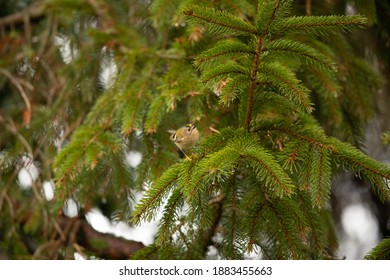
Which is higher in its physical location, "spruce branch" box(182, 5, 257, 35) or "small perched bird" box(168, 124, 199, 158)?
"spruce branch" box(182, 5, 257, 35)

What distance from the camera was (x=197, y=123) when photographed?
78.7 inches

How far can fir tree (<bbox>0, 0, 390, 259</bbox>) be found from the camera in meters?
1.36

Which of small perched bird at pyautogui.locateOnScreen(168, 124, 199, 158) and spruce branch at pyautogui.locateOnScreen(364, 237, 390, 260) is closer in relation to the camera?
spruce branch at pyautogui.locateOnScreen(364, 237, 390, 260)

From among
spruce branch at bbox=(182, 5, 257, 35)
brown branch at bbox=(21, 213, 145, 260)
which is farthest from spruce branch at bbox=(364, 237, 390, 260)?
brown branch at bbox=(21, 213, 145, 260)

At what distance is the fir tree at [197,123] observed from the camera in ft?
4.46

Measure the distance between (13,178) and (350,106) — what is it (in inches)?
72.9

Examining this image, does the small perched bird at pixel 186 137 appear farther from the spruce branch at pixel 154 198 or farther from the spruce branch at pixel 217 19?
the spruce branch at pixel 217 19

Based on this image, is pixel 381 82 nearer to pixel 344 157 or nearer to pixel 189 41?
pixel 189 41

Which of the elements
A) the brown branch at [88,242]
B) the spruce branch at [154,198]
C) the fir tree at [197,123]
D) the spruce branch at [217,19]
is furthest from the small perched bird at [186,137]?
the brown branch at [88,242]

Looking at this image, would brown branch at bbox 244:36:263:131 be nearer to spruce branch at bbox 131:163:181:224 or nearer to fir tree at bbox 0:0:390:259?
fir tree at bbox 0:0:390:259

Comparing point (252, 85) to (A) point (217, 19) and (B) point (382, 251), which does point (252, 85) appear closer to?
(A) point (217, 19)

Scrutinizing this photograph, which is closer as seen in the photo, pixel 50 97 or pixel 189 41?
pixel 189 41

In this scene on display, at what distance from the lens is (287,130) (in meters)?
1.47
